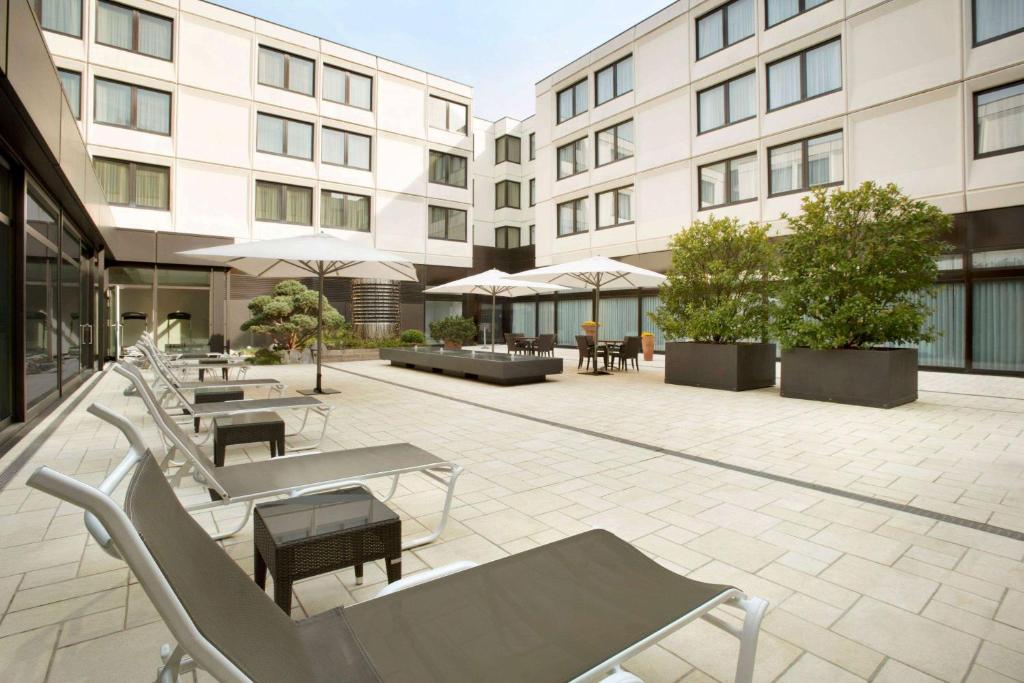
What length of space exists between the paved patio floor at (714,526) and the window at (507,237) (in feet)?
78.7

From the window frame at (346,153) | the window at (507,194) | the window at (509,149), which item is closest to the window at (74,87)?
the window frame at (346,153)

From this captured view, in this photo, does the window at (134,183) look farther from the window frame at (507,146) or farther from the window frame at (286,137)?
the window frame at (507,146)

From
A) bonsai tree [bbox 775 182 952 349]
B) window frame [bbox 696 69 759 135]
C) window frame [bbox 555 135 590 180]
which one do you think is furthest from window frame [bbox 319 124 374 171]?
bonsai tree [bbox 775 182 952 349]

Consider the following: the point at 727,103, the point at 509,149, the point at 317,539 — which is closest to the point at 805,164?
the point at 727,103

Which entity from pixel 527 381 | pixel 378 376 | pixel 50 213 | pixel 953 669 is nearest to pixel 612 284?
pixel 527 381

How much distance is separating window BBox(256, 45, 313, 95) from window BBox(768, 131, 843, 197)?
58.2ft

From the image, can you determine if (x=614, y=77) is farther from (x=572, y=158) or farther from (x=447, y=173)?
(x=447, y=173)

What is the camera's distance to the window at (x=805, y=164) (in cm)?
1519

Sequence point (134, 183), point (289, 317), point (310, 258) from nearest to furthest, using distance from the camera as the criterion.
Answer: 1. point (310, 258)
2. point (289, 317)
3. point (134, 183)

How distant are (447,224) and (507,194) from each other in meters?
5.97

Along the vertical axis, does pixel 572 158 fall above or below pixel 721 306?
above

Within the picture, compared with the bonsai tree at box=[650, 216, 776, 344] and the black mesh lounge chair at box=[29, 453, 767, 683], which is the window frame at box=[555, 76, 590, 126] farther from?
the black mesh lounge chair at box=[29, 453, 767, 683]

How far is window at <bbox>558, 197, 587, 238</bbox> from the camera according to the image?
23109mm

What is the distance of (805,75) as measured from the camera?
15883 mm
